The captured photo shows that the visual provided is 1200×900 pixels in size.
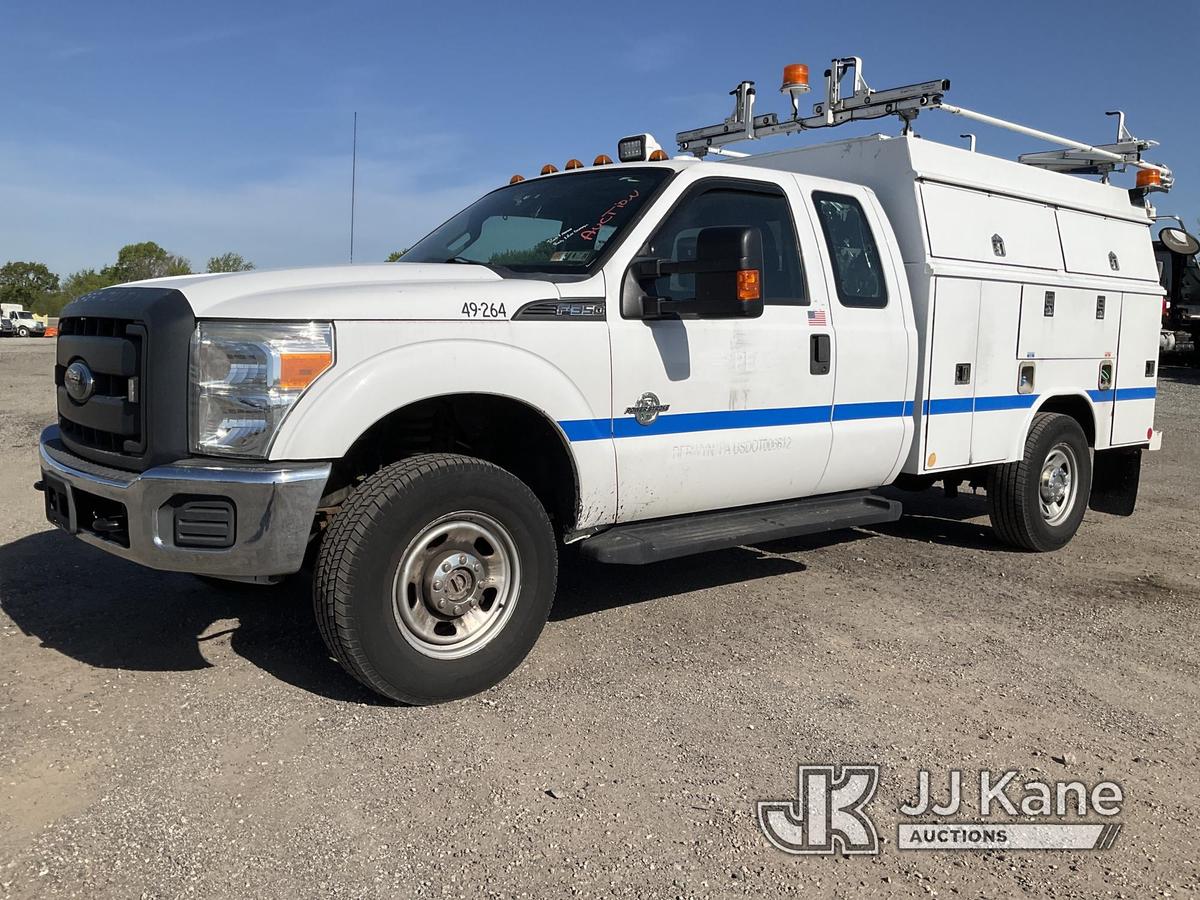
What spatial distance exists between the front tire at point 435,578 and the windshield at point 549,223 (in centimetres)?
112

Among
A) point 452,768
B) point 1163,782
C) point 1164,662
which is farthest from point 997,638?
point 452,768

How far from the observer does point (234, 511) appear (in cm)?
340

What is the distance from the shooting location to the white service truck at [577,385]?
3.45 m

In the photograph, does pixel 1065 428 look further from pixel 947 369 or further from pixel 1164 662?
pixel 1164 662

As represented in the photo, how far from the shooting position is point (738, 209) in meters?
4.85

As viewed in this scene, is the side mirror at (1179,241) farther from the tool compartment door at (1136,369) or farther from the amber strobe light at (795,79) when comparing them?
the amber strobe light at (795,79)

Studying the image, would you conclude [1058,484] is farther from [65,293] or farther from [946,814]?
[65,293]

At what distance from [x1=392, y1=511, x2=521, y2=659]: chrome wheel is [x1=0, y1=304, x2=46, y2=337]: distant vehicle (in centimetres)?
5731

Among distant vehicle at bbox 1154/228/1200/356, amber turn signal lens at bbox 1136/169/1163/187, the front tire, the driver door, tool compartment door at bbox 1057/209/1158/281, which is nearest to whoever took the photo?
the front tire

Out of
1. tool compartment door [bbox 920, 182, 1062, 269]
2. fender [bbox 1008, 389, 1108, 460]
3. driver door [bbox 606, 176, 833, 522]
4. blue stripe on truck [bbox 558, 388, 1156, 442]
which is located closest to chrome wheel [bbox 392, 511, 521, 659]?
blue stripe on truck [bbox 558, 388, 1156, 442]

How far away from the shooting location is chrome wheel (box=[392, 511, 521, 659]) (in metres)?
3.73

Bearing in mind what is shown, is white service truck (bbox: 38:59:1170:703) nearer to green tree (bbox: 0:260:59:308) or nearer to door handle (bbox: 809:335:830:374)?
door handle (bbox: 809:335:830:374)

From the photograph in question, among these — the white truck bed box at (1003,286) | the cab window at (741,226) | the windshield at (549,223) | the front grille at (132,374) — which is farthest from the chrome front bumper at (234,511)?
the white truck bed box at (1003,286)

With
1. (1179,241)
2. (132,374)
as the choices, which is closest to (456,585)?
(132,374)
